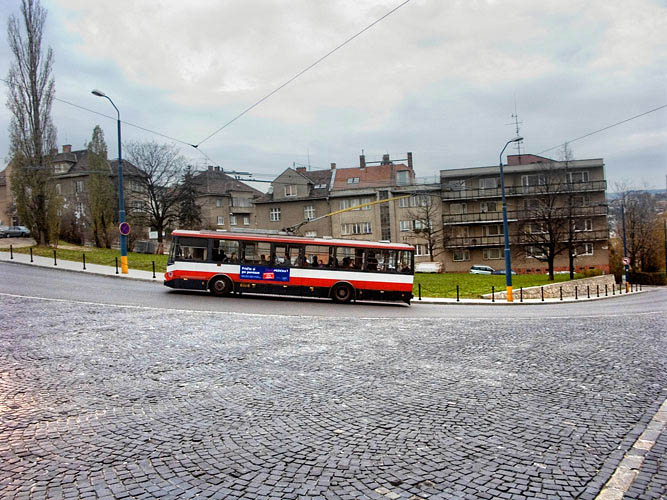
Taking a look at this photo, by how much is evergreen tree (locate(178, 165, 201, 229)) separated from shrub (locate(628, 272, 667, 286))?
5190 centimetres

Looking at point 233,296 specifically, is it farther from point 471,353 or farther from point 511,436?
point 511,436

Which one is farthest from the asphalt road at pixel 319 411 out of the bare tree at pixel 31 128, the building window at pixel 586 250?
the building window at pixel 586 250

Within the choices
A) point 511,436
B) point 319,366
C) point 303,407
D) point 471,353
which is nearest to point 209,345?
point 319,366

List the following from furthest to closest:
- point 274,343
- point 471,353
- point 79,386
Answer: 1. point 274,343
2. point 471,353
3. point 79,386

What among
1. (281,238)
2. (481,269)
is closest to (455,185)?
(481,269)

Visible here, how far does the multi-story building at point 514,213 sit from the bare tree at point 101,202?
118 feet

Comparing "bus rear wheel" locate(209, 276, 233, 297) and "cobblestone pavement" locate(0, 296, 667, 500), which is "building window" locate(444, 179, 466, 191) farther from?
"cobblestone pavement" locate(0, 296, 667, 500)

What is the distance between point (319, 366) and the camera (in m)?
9.13

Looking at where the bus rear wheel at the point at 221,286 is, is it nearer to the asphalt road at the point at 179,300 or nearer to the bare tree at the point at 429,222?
the asphalt road at the point at 179,300

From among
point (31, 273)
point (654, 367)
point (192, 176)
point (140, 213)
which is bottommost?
point (654, 367)

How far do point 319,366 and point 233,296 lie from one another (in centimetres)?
1402

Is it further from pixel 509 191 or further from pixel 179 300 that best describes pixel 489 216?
pixel 179 300

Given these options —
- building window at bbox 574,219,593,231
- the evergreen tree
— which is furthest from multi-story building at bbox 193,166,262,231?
building window at bbox 574,219,593,231

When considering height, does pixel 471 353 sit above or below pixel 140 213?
below
